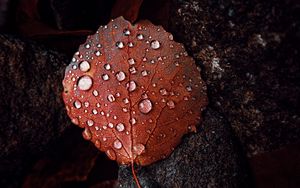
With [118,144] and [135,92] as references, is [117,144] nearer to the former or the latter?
[118,144]

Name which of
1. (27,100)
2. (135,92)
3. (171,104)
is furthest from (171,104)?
(27,100)

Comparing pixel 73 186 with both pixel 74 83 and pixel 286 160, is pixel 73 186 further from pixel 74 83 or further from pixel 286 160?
pixel 286 160

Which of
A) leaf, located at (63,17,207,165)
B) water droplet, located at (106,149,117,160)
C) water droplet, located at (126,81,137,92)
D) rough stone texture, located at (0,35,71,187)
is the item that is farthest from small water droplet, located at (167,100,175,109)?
rough stone texture, located at (0,35,71,187)

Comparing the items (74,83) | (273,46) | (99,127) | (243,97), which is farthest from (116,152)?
(273,46)

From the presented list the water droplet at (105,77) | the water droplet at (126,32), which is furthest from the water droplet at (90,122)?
the water droplet at (126,32)

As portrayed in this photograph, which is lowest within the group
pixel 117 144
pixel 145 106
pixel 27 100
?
pixel 27 100

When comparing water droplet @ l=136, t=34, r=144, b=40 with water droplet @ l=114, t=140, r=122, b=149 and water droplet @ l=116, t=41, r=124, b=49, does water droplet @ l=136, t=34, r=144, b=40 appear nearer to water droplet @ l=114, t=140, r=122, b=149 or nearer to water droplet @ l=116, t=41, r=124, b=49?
water droplet @ l=116, t=41, r=124, b=49
